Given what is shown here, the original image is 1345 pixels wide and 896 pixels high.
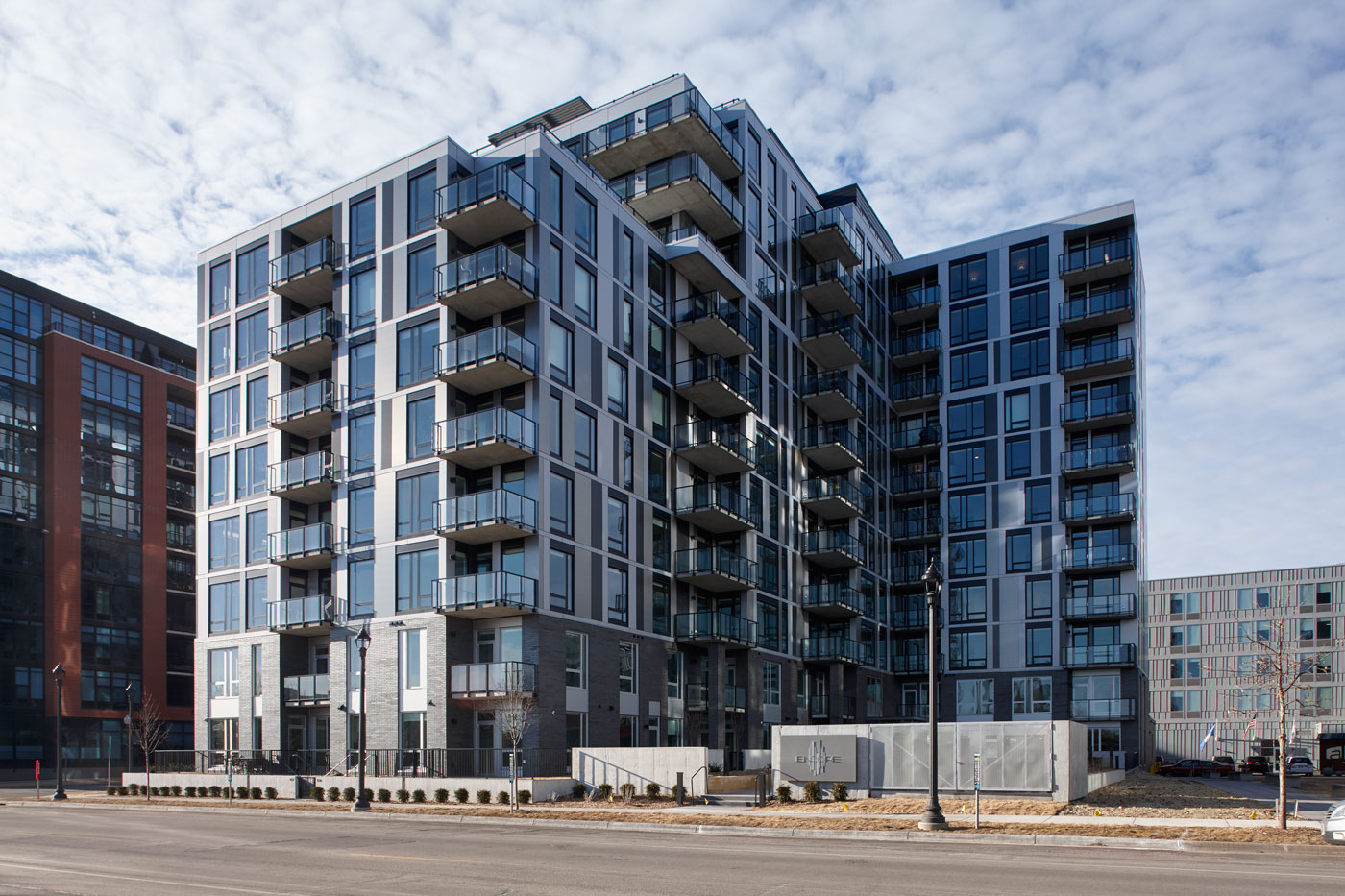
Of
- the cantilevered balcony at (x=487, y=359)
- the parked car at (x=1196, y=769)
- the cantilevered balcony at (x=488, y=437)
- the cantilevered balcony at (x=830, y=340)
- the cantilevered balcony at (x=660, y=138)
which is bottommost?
the parked car at (x=1196, y=769)

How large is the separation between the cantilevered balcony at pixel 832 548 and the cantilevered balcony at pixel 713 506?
32.6 ft

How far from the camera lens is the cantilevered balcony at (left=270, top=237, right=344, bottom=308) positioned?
45312mm

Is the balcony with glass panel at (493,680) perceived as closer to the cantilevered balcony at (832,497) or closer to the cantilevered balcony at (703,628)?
the cantilevered balcony at (703,628)

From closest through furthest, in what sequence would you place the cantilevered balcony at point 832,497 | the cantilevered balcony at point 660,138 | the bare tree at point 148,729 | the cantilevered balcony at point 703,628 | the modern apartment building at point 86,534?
1. the bare tree at point 148,729
2. the cantilevered balcony at point 703,628
3. the cantilevered balcony at point 660,138
4. the cantilevered balcony at point 832,497
5. the modern apartment building at point 86,534

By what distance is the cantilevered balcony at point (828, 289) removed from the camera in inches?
2414

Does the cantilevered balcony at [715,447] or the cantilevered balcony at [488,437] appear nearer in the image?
the cantilevered balcony at [488,437]

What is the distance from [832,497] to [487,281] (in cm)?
2647

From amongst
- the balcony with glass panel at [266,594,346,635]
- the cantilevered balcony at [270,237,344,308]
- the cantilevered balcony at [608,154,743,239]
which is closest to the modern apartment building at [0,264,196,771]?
the balcony with glass panel at [266,594,346,635]

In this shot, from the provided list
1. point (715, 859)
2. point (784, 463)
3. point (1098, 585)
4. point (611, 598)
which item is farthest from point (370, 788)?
point (1098, 585)

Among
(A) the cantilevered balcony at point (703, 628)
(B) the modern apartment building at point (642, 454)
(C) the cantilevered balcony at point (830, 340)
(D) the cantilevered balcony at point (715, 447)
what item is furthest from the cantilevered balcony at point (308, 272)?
(C) the cantilevered balcony at point (830, 340)

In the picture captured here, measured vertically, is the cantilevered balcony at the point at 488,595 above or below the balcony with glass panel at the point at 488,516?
below

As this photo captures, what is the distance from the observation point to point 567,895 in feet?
48.9

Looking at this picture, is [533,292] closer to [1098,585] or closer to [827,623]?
[827,623]

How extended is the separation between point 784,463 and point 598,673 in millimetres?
20603
